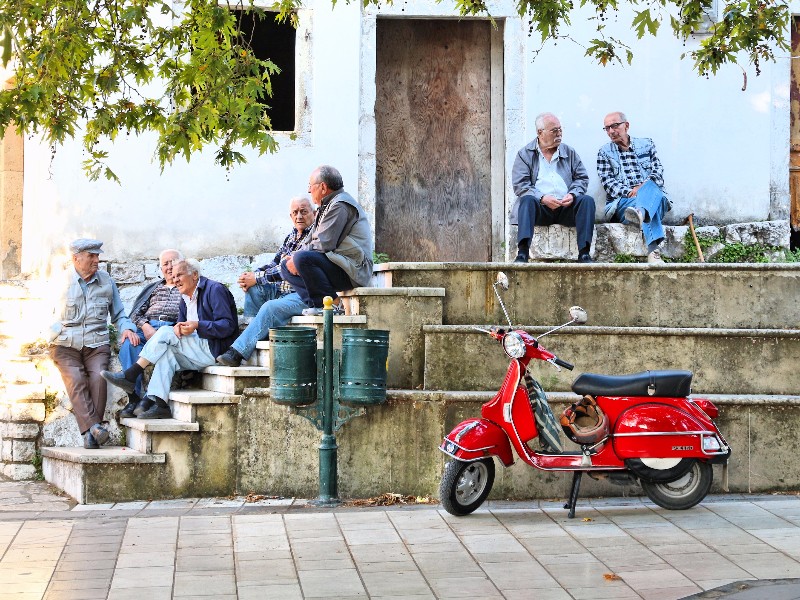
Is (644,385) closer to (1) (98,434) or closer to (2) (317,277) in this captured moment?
(2) (317,277)

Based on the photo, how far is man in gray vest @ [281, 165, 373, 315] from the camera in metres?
9.32

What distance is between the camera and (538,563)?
22.0ft

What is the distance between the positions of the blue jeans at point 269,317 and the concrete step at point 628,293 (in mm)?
878

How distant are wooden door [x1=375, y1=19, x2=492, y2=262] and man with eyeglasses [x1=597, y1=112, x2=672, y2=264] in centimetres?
136

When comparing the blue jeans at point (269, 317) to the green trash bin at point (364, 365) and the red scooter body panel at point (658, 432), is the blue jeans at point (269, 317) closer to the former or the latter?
the green trash bin at point (364, 365)

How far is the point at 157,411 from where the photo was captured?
9.34 m

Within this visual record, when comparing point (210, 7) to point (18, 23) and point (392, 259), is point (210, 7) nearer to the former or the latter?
point (18, 23)

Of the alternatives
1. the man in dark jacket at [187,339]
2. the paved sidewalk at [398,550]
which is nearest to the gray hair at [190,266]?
the man in dark jacket at [187,339]

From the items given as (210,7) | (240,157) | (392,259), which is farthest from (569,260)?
(210,7)

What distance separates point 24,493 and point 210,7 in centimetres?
421

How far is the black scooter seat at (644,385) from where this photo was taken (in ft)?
25.8

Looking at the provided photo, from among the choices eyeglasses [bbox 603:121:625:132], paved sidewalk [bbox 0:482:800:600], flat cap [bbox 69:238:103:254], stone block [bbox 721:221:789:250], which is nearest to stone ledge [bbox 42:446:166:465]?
paved sidewalk [bbox 0:482:800:600]

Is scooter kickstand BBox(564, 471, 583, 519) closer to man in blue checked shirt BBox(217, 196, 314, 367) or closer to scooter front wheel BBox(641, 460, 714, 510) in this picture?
scooter front wheel BBox(641, 460, 714, 510)

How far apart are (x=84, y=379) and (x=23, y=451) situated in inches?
34.2
